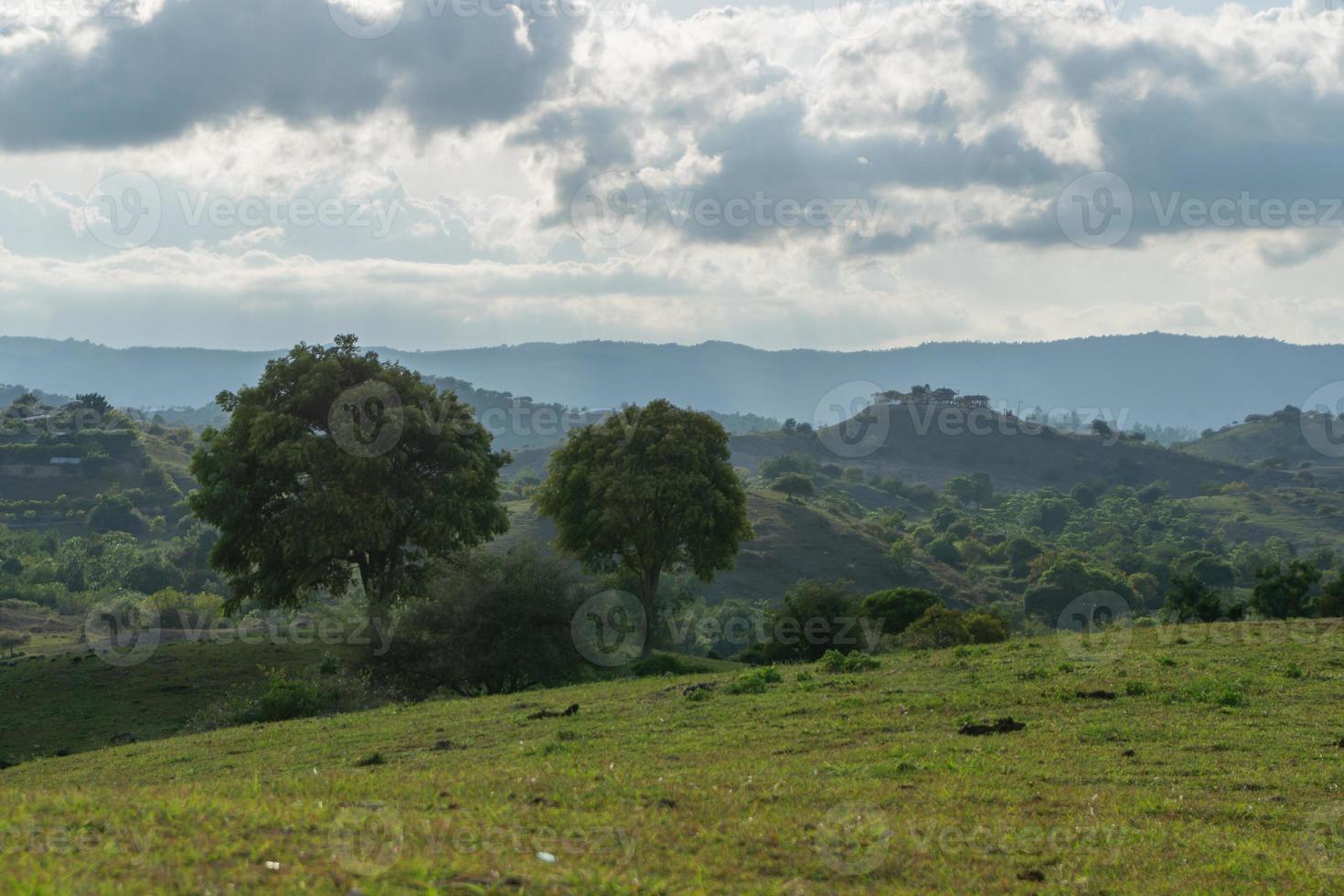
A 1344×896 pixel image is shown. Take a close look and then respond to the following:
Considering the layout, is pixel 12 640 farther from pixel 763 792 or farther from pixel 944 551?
pixel 944 551

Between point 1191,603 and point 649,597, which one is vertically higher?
point 1191,603

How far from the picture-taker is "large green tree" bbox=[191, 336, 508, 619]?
3934 cm

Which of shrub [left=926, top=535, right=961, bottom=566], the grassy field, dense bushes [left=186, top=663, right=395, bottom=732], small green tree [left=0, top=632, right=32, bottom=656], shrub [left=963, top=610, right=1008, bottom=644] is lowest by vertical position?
shrub [left=926, top=535, right=961, bottom=566]

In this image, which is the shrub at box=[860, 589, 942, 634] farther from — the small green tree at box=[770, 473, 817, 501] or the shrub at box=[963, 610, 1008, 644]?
the small green tree at box=[770, 473, 817, 501]

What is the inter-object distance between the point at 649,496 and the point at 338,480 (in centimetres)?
1247

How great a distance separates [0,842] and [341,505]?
30.7 metres

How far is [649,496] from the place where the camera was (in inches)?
1752

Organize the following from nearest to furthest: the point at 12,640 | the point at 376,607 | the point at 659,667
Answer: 1. the point at 659,667
2. the point at 376,607
3. the point at 12,640

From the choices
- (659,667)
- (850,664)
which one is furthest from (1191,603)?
(850,664)

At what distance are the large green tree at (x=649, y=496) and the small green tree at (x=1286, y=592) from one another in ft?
79.1

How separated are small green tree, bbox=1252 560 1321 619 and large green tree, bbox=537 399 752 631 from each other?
24097mm

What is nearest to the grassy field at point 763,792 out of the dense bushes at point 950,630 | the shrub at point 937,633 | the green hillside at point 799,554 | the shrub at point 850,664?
the shrub at point 850,664

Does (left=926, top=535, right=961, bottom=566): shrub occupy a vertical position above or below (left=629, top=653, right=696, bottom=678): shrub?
below

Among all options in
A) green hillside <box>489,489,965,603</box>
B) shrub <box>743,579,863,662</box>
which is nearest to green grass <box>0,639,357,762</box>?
shrub <box>743,579,863,662</box>
